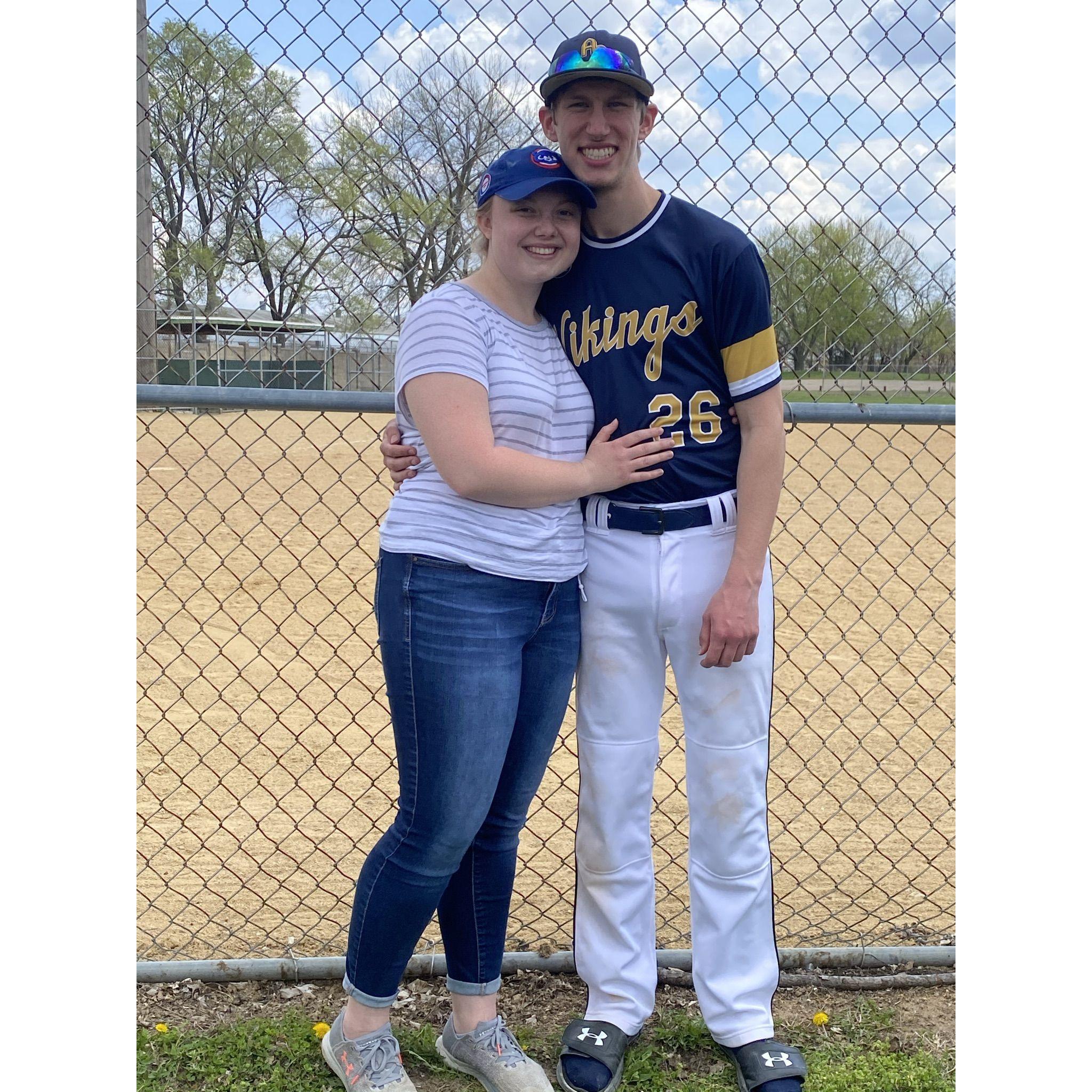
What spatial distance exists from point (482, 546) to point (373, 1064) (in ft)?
3.72

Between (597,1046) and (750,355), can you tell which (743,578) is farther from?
(597,1046)

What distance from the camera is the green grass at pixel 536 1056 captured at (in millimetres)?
2332

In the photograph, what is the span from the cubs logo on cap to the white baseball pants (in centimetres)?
68

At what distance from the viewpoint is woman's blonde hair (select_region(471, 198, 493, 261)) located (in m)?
2.05

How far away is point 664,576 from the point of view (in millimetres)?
2164

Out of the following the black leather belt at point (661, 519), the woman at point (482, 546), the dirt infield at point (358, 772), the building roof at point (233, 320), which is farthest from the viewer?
the dirt infield at point (358, 772)

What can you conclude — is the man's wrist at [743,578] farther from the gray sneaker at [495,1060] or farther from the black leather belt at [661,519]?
the gray sneaker at [495,1060]

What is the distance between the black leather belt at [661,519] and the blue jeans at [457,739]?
184 mm

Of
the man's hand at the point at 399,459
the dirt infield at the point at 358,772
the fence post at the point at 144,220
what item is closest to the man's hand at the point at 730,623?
the man's hand at the point at 399,459

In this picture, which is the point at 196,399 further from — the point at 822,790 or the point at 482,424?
the point at 822,790

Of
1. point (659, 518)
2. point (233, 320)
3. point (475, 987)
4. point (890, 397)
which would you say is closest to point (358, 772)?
point (233, 320)

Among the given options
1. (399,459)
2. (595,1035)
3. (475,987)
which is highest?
(399,459)

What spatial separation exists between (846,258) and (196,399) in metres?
2.50

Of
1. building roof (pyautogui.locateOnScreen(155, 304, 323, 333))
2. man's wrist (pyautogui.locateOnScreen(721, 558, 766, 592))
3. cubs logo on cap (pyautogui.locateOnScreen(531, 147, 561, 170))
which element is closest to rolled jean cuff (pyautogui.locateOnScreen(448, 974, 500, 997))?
man's wrist (pyautogui.locateOnScreen(721, 558, 766, 592))
